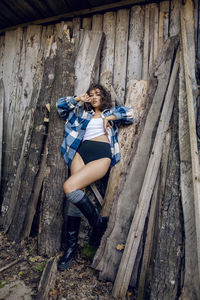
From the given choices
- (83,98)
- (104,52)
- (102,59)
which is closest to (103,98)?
(83,98)

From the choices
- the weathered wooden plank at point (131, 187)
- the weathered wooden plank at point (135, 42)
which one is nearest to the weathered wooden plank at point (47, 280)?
the weathered wooden plank at point (131, 187)

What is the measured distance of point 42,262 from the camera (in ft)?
8.53

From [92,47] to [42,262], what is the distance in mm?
3386

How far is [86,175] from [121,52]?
2294mm

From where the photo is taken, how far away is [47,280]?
2156 mm

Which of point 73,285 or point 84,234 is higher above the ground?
point 84,234

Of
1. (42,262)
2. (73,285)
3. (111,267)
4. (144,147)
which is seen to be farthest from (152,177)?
(42,262)

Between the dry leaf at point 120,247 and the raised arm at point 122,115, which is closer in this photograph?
the dry leaf at point 120,247

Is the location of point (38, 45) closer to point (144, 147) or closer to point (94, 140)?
point (94, 140)

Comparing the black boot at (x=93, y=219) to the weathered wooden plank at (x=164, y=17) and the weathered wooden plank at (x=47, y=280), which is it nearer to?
the weathered wooden plank at (x=47, y=280)

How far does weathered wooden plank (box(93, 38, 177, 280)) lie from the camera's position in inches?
92.0

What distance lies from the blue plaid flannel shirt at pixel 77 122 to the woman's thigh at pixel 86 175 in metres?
0.22

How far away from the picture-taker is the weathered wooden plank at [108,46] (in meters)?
3.54

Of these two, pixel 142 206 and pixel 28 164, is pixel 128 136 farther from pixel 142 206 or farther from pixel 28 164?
pixel 28 164
